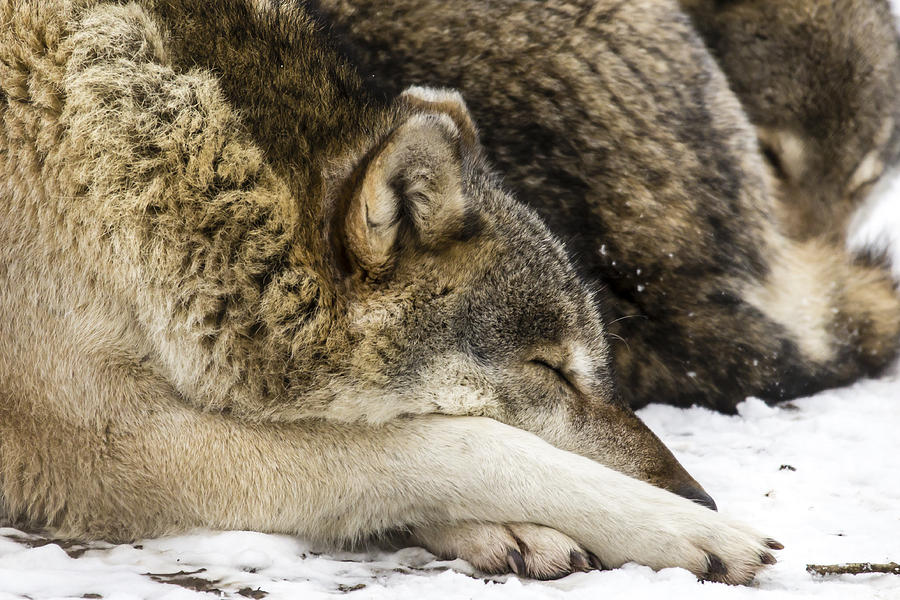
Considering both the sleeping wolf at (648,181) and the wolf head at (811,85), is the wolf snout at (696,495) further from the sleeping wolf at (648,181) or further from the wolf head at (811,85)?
the wolf head at (811,85)

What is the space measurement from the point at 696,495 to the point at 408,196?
1.58 m

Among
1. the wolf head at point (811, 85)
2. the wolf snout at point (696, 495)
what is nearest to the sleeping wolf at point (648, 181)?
the wolf snout at point (696, 495)

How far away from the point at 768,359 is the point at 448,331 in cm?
220

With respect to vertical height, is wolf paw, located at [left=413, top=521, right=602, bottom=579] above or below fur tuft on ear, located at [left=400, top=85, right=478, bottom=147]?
below

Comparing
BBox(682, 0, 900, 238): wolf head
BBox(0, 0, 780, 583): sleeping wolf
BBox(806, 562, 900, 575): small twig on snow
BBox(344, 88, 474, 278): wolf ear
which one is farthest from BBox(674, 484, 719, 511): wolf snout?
BBox(682, 0, 900, 238): wolf head

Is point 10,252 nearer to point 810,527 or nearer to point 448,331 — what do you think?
point 448,331

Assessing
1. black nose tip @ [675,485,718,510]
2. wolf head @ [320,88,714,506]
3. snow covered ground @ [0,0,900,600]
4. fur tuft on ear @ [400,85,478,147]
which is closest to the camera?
snow covered ground @ [0,0,900,600]

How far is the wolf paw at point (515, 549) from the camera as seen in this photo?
3092 mm

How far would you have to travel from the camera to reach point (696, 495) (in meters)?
3.49

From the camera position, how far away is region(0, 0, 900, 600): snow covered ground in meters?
2.77

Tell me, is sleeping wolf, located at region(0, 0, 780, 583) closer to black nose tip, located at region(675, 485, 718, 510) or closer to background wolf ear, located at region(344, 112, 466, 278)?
background wolf ear, located at region(344, 112, 466, 278)

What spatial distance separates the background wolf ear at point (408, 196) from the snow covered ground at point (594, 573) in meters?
1.05

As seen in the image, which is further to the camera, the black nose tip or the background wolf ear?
the black nose tip

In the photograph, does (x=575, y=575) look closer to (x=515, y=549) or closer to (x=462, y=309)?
(x=515, y=549)
